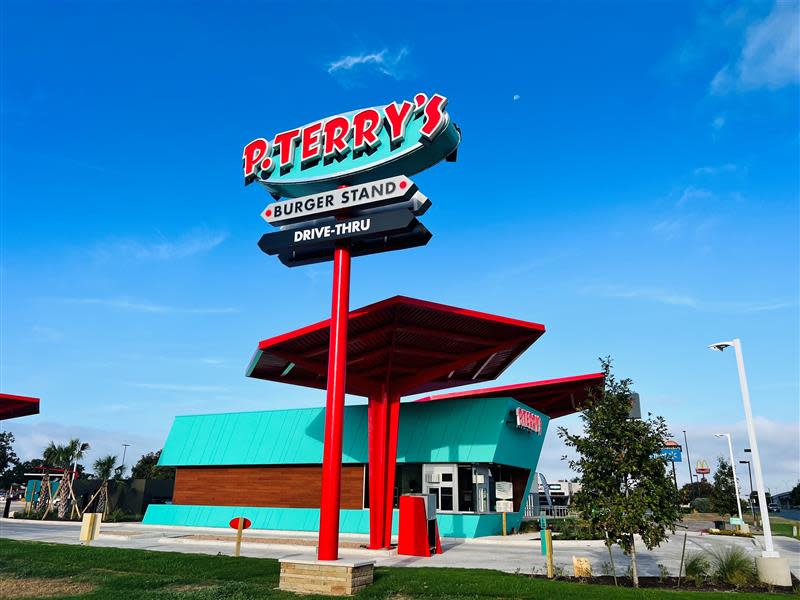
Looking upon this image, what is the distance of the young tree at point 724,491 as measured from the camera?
5525 centimetres

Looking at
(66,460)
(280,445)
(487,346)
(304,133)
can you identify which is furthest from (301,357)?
(66,460)

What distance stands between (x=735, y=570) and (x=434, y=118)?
49.6ft

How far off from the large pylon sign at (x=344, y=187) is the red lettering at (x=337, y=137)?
0.03 metres

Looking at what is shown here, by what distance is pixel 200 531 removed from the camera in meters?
36.3

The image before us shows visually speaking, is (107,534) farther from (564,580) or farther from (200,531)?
(564,580)

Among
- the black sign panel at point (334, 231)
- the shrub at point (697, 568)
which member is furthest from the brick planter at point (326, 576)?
the black sign panel at point (334, 231)

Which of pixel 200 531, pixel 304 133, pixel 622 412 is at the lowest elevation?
pixel 200 531

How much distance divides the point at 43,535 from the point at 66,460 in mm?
28423

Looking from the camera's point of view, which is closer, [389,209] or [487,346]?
[389,209]

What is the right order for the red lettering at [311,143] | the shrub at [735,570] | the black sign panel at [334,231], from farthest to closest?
the red lettering at [311,143]
the black sign panel at [334,231]
the shrub at [735,570]

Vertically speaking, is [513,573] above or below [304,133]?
below

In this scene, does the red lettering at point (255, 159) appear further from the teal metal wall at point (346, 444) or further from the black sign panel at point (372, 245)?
the teal metal wall at point (346, 444)

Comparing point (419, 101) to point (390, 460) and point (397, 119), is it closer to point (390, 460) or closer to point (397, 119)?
point (397, 119)

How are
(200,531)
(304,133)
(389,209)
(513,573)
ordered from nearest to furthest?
1. (513,573)
2. (389,209)
3. (304,133)
4. (200,531)
